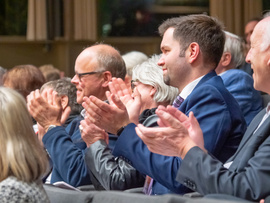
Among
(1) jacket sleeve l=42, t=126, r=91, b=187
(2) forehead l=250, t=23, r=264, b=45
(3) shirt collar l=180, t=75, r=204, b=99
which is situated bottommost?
(1) jacket sleeve l=42, t=126, r=91, b=187

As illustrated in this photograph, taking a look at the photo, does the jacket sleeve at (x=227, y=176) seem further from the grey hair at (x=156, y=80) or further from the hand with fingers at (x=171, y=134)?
the grey hair at (x=156, y=80)

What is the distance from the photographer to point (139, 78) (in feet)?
11.7

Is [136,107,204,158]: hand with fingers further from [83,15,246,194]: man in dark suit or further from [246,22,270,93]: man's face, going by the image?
[246,22,270,93]: man's face

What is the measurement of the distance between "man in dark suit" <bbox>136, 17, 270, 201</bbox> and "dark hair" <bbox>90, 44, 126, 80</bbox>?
4.98 ft

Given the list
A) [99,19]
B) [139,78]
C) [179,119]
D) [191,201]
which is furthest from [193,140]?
[99,19]

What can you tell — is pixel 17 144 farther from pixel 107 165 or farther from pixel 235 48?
pixel 235 48

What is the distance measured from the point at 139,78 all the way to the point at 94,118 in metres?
0.81

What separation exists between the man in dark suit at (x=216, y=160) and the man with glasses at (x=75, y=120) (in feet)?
3.58

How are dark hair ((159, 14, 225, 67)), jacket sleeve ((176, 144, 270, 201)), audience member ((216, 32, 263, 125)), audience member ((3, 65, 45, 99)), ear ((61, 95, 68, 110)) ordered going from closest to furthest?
jacket sleeve ((176, 144, 270, 201)), dark hair ((159, 14, 225, 67)), ear ((61, 95, 68, 110)), audience member ((216, 32, 263, 125)), audience member ((3, 65, 45, 99))

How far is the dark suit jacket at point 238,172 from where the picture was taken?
212 cm

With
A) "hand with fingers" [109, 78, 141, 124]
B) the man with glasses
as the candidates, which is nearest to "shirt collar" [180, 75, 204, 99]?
"hand with fingers" [109, 78, 141, 124]

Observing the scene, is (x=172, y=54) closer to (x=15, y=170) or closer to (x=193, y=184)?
(x=193, y=184)

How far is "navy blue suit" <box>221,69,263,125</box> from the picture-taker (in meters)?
4.30

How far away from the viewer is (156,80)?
11.5 feet
